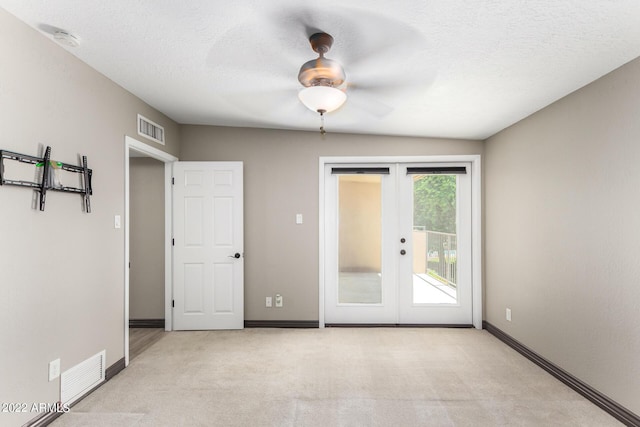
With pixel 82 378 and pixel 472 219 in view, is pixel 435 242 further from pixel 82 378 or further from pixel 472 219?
pixel 82 378

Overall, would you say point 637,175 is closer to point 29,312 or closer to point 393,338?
point 393,338

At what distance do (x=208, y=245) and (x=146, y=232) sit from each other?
2.90ft

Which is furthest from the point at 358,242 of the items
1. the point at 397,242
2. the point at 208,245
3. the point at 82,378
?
the point at 82,378

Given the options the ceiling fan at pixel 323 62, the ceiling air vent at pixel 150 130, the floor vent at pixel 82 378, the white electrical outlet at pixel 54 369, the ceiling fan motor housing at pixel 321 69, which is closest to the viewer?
the ceiling fan at pixel 323 62

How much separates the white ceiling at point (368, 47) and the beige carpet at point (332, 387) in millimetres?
2420

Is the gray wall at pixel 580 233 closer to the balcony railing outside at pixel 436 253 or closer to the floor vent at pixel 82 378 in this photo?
the balcony railing outside at pixel 436 253

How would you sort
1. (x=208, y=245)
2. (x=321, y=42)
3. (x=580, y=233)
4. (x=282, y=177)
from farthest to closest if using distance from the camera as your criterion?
(x=282, y=177)
(x=208, y=245)
(x=580, y=233)
(x=321, y=42)

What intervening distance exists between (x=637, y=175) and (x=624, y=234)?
40cm

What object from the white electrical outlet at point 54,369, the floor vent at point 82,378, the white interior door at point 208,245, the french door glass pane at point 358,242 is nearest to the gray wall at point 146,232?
the white interior door at point 208,245

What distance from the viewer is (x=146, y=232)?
421 centimetres

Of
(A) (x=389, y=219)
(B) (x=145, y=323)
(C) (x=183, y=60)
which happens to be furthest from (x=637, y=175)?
(B) (x=145, y=323)

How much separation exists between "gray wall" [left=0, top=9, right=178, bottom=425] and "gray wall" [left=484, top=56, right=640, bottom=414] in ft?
12.7

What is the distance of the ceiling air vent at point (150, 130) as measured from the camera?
328 cm

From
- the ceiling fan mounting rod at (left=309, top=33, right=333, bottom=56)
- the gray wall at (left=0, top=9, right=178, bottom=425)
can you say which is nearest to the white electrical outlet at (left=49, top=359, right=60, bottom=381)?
the gray wall at (left=0, top=9, right=178, bottom=425)
